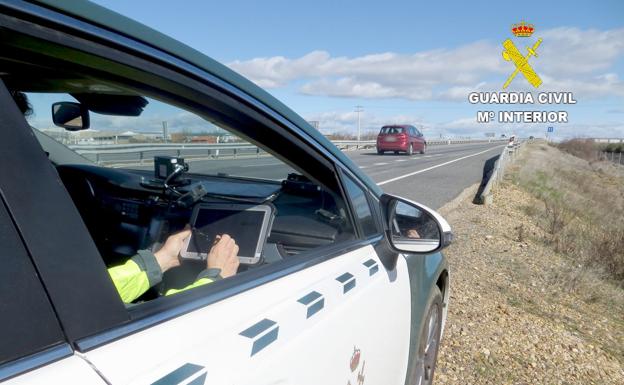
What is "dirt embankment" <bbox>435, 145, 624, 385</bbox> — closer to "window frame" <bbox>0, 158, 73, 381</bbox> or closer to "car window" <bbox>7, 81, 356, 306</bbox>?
"car window" <bbox>7, 81, 356, 306</bbox>

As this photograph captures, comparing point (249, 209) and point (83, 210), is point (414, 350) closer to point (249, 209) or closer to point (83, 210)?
point (249, 209)

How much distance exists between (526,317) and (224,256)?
135 inches

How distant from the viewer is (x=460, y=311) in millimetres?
4070

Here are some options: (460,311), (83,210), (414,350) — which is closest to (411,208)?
(414,350)

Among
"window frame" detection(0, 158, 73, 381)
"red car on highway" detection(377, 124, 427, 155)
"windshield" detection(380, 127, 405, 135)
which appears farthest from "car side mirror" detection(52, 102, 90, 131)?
"windshield" detection(380, 127, 405, 135)

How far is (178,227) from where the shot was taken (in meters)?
2.02

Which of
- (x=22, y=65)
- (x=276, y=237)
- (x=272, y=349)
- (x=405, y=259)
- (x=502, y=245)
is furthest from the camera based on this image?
(x=502, y=245)

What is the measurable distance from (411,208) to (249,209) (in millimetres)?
931

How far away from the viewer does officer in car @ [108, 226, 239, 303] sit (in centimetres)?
139

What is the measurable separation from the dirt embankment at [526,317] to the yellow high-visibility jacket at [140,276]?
2.29 meters

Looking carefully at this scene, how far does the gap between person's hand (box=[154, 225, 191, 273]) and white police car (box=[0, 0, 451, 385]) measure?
3 cm

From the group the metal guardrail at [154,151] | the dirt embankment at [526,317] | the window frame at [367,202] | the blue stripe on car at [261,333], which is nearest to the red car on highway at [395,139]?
the dirt embankment at [526,317]

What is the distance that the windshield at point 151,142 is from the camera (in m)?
1.81

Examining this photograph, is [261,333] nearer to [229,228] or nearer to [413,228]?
[229,228]
